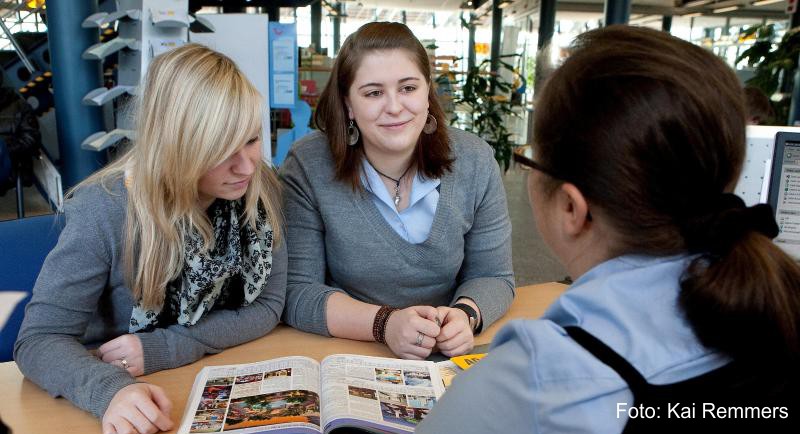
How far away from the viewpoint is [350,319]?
1282 mm

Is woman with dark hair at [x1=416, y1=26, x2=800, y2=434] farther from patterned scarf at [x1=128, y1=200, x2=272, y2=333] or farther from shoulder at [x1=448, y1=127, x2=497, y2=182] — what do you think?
shoulder at [x1=448, y1=127, x2=497, y2=182]

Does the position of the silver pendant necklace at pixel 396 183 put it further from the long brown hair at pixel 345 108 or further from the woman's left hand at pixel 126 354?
the woman's left hand at pixel 126 354

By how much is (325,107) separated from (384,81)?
0.19 metres

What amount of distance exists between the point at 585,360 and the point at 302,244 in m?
1.01

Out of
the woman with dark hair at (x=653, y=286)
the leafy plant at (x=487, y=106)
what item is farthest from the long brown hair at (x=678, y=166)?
the leafy plant at (x=487, y=106)

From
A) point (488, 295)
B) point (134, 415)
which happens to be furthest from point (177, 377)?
point (488, 295)

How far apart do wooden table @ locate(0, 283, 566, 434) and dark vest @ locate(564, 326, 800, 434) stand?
70cm

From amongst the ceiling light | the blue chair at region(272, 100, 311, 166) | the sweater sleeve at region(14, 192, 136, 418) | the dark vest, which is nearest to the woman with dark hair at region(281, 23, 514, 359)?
the sweater sleeve at region(14, 192, 136, 418)

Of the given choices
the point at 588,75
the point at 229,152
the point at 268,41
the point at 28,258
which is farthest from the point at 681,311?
the point at 268,41

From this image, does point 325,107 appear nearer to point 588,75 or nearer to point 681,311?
point 588,75

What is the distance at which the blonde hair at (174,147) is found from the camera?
42.2 inches

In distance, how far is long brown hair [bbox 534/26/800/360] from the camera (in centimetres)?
55

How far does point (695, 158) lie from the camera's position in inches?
22.5

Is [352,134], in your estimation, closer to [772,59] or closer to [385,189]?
[385,189]
